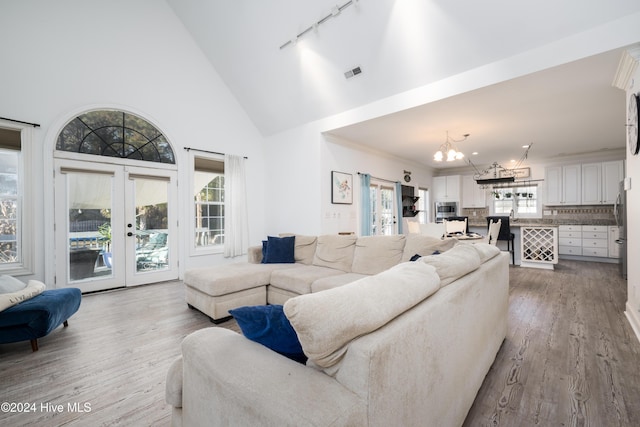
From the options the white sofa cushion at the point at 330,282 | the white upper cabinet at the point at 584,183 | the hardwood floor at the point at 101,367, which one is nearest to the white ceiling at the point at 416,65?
the white upper cabinet at the point at 584,183

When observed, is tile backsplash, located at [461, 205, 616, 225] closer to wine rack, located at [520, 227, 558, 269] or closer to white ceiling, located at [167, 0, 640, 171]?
wine rack, located at [520, 227, 558, 269]

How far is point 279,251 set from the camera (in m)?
3.74

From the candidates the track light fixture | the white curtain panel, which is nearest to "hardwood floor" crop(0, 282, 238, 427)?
the white curtain panel

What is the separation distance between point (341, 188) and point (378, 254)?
2.58 m

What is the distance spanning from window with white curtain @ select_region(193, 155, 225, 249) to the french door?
1.37ft

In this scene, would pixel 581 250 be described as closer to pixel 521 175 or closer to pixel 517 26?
pixel 521 175

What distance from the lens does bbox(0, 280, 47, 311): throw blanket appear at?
2.17 metres

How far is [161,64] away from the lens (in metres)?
4.68

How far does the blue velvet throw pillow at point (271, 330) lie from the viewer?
1.00 metres

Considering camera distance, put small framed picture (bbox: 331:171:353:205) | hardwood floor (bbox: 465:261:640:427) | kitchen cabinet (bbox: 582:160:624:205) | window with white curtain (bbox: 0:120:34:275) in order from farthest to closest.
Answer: kitchen cabinet (bbox: 582:160:624:205)
small framed picture (bbox: 331:171:353:205)
window with white curtain (bbox: 0:120:34:275)
hardwood floor (bbox: 465:261:640:427)

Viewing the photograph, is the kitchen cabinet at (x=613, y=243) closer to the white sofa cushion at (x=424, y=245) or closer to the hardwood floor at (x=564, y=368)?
the hardwood floor at (x=564, y=368)

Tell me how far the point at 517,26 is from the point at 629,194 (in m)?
2.11

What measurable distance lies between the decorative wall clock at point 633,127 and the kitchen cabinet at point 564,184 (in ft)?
16.8


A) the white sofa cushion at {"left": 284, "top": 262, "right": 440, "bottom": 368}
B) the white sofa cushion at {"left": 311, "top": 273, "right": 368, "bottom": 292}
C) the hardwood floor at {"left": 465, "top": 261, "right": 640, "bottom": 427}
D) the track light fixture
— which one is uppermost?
the track light fixture
